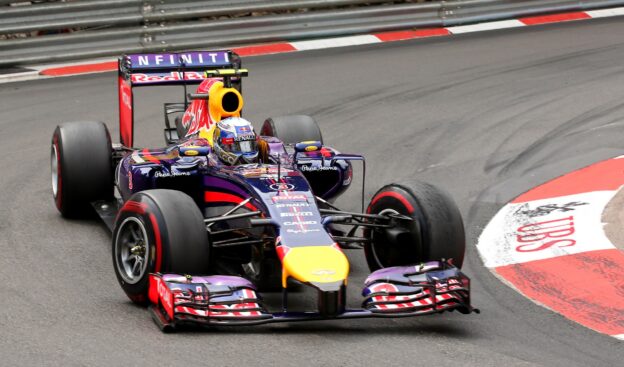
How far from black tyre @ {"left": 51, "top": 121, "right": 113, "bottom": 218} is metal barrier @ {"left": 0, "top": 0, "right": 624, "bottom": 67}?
21.7 feet

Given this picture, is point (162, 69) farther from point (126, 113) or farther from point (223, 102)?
point (223, 102)

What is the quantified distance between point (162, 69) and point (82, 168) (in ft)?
4.53

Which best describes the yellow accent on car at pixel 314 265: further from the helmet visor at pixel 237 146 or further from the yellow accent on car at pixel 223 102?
the yellow accent on car at pixel 223 102

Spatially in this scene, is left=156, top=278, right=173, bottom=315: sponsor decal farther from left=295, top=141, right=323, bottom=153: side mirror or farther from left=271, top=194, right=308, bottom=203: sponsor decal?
left=295, top=141, right=323, bottom=153: side mirror

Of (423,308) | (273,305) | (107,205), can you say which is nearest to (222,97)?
(107,205)

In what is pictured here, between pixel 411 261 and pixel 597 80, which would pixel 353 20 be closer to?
pixel 597 80

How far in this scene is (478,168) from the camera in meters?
12.8

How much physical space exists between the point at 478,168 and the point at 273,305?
4.61 metres

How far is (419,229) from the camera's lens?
874cm

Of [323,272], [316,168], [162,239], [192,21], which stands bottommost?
[323,272]

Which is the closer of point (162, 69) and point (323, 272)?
point (323, 272)

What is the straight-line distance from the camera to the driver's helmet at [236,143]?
969 cm

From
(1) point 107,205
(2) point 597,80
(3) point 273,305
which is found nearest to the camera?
(3) point 273,305

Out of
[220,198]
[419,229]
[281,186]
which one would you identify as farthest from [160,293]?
[419,229]
